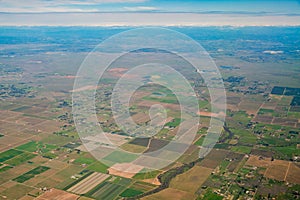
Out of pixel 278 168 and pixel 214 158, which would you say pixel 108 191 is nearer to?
pixel 214 158

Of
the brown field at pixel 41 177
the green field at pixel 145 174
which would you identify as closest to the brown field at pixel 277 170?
the green field at pixel 145 174

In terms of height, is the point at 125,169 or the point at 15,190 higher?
the point at 125,169

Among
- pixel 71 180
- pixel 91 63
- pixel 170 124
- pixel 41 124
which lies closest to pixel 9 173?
pixel 71 180

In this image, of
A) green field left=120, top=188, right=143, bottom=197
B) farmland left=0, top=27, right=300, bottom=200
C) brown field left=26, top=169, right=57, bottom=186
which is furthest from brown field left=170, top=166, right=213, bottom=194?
brown field left=26, top=169, right=57, bottom=186

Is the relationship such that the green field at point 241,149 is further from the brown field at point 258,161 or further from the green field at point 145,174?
the green field at point 145,174

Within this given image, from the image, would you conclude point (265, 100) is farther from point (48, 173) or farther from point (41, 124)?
point (48, 173)

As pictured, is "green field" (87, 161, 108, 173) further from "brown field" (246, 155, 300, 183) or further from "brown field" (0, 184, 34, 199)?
"brown field" (246, 155, 300, 183)

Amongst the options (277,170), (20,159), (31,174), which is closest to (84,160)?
(31,174)
